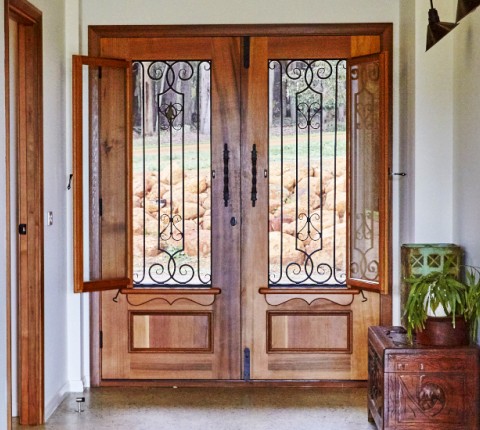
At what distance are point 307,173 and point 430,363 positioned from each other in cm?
187

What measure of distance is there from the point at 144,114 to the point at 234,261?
3.73 ft

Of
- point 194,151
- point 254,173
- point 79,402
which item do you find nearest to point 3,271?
point 79,402

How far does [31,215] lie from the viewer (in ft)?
15.5

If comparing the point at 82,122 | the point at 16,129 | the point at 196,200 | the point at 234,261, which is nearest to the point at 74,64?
the point at 82,122

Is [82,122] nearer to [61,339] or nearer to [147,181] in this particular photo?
[147,181]

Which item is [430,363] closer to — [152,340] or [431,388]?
[431,388]

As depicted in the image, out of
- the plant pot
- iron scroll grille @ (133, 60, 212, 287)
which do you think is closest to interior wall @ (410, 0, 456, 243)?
the plant pot

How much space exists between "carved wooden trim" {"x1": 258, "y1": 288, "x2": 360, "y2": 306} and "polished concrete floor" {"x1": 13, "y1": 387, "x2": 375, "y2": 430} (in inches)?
22.8

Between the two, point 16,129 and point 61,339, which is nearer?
point 16,129

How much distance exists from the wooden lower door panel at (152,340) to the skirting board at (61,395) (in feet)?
0.70

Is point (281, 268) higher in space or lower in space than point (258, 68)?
lower

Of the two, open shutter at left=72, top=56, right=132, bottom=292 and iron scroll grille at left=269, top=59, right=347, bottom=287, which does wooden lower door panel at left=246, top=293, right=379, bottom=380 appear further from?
open shutter at left=72, top=56, right=132, bottom=292

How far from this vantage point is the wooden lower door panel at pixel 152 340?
222 inches

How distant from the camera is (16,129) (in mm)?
4734
